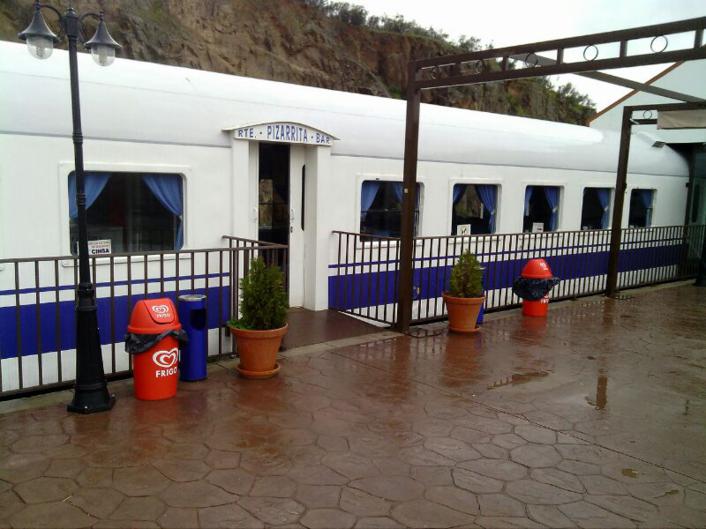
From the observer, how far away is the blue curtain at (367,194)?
332 inches

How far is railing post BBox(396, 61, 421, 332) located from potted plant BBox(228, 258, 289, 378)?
7.53 feet

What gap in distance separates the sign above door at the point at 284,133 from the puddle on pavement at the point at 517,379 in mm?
3535

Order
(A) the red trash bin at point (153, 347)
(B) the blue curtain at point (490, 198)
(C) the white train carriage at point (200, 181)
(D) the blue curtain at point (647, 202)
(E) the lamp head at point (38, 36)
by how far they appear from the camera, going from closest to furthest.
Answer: (E) the lamp head at point (38, 36) → (A) the red trash bin at point (153, 347) → (C) the white train carriage at point (200, 181) → (B) the blue curtain at point (490, 198) → (D) the blue curtain at point (647, 202)

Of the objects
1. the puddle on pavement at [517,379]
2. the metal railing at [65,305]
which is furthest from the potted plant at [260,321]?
the puddle on pavement at [517,379]

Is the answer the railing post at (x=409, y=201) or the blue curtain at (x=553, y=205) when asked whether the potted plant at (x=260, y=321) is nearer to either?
the railing post at (x=409, y=201)

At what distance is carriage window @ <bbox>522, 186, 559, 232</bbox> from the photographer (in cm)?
1071

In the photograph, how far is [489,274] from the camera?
9727 mm

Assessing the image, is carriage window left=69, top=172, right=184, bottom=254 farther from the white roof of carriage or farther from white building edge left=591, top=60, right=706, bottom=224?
white building edge left=591, top=60, right=706, bottom=224

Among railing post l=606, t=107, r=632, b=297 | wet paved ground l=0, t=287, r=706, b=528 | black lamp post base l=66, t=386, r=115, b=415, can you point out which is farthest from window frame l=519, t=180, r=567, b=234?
black lamp post base l=66, t=386, r=115, b=415

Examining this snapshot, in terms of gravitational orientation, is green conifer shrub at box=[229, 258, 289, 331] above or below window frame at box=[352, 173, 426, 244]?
below

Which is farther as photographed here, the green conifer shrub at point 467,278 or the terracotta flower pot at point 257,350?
the green conifer shrub at point 467,278

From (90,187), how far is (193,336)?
1.74m

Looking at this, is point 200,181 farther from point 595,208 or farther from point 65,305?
point 595,208

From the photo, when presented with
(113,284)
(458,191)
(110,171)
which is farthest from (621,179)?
(113,284)
